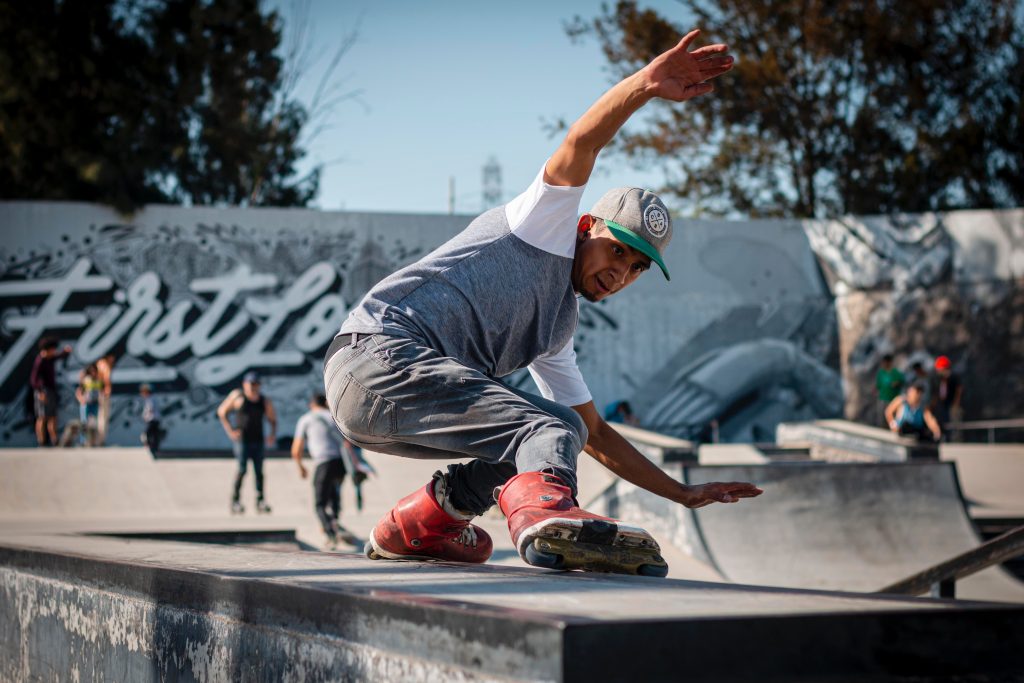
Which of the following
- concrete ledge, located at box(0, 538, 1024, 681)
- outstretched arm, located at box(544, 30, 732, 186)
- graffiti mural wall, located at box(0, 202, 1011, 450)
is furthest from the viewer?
graffiti mural wall, located at box(0, 202, 1011, 450)

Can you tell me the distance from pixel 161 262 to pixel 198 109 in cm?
684

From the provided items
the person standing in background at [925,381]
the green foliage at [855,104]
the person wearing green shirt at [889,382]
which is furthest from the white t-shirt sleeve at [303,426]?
the green foliage at [855,104]

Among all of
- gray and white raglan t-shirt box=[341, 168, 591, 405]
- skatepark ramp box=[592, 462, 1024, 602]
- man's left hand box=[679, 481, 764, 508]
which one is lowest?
skatepark ramp box=[592, 462, 1024, 602]

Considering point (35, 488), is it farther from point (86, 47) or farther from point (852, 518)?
point (86, 47)

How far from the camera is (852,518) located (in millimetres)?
9930

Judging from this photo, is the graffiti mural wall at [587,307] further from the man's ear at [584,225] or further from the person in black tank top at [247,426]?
the man's ear at [584,225]

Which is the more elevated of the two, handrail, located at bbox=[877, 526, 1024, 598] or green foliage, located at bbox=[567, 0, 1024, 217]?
green foliage, located at bbox=[567, 0, 1024, 217]

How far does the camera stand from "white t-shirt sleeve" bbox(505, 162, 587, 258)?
9.27ft

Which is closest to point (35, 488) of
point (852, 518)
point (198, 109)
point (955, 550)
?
point (852, 518)

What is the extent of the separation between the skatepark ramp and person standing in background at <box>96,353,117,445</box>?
10957 millimetres

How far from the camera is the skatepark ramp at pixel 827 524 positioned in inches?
364

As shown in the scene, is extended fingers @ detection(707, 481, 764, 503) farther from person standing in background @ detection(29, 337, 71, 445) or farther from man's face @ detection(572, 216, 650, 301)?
person standing in background @ detection(29, 337, 71, 445)

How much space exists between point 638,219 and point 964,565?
9.89 ft

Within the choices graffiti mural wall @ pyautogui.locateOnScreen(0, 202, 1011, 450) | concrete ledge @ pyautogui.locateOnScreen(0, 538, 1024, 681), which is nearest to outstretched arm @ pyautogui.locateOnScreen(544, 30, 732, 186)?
concrete ledge @ pyautogui.locateOnScreen(0, 538, 1024, 681)
